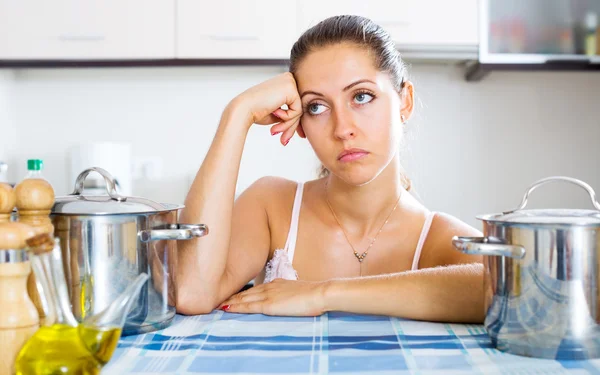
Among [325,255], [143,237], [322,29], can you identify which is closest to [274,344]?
[143,237]

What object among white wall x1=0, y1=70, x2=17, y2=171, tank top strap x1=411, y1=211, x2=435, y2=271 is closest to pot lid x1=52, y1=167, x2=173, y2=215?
tank top strap x1=411, y1=211, x2=435, y2=271

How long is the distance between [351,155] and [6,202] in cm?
70

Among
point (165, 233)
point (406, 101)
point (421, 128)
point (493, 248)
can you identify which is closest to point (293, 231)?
point (406, 101)

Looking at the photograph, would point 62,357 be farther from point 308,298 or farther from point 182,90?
point 182,90

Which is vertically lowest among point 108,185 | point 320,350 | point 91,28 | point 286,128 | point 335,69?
point 320,350

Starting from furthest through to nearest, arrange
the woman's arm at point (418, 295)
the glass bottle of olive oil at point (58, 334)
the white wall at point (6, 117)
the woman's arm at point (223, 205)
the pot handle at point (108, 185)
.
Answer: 1. the white wall at point (6, 117)
2. the woman's arm at point (223, 205)
3. the woman's arm at point (418, 295)
4. the pot handle at point (108, 185)
5. the glass bottle of olive oil at point (58, 334)

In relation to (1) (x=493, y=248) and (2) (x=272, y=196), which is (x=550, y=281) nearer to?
(1) (x=493, y=248)

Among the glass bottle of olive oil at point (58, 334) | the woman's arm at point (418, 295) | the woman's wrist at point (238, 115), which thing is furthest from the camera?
the woman's wrist at point (238, 115)

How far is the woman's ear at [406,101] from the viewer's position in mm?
1425

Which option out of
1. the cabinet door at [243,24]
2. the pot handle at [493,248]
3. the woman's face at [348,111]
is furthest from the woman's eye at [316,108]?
the cabinet door at [243,24]

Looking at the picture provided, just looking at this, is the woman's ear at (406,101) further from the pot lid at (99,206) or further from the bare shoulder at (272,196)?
the pot lid at (99,206)

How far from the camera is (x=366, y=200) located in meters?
1.45

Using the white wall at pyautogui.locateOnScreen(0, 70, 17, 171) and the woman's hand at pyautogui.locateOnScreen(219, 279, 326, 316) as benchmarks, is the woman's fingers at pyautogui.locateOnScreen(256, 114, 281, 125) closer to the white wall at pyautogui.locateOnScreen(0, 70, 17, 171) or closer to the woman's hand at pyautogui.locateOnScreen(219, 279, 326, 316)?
the woman's hand at pyautogui.locateOnScreen(219, 279, 326, 316)

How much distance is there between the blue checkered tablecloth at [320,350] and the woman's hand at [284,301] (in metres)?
0.02
